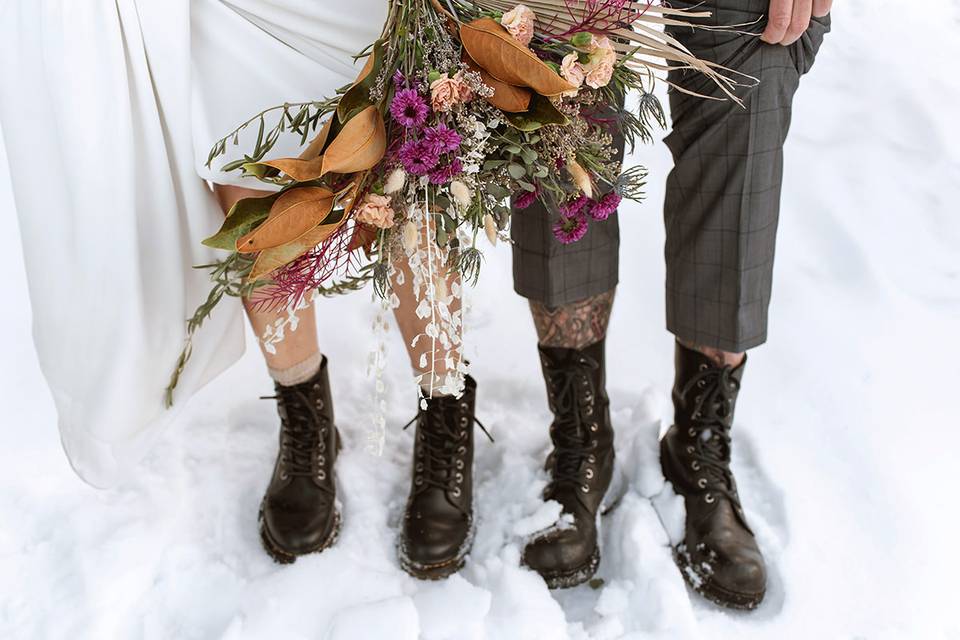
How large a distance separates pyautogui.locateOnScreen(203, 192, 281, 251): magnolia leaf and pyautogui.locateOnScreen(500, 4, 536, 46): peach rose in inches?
11.7

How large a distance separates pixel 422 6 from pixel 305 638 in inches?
34.2

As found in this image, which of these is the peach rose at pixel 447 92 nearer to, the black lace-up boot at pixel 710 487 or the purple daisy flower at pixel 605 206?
the purple daisy flower at pixel 605 206

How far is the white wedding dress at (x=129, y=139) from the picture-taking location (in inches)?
39.0

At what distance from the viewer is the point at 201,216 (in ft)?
3.67

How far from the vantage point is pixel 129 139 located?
1.03 meters

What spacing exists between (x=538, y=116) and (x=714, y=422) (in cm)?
68

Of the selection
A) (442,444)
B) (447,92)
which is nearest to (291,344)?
(442,444)

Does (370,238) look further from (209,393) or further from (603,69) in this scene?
(209,393)

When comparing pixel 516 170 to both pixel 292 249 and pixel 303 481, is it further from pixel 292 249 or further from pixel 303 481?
pixel 303 481

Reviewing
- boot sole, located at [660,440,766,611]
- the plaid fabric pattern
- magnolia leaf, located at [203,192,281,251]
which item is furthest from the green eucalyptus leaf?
boot sole, located at [660,440,766,611]

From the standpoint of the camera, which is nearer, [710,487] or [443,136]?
[443,136]

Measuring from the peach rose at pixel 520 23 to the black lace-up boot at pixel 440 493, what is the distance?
629mm

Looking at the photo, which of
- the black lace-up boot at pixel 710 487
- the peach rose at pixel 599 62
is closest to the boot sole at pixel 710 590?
the black lace-up boot at pixel 710 487

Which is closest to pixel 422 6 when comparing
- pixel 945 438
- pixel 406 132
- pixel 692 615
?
pixel 406 132
